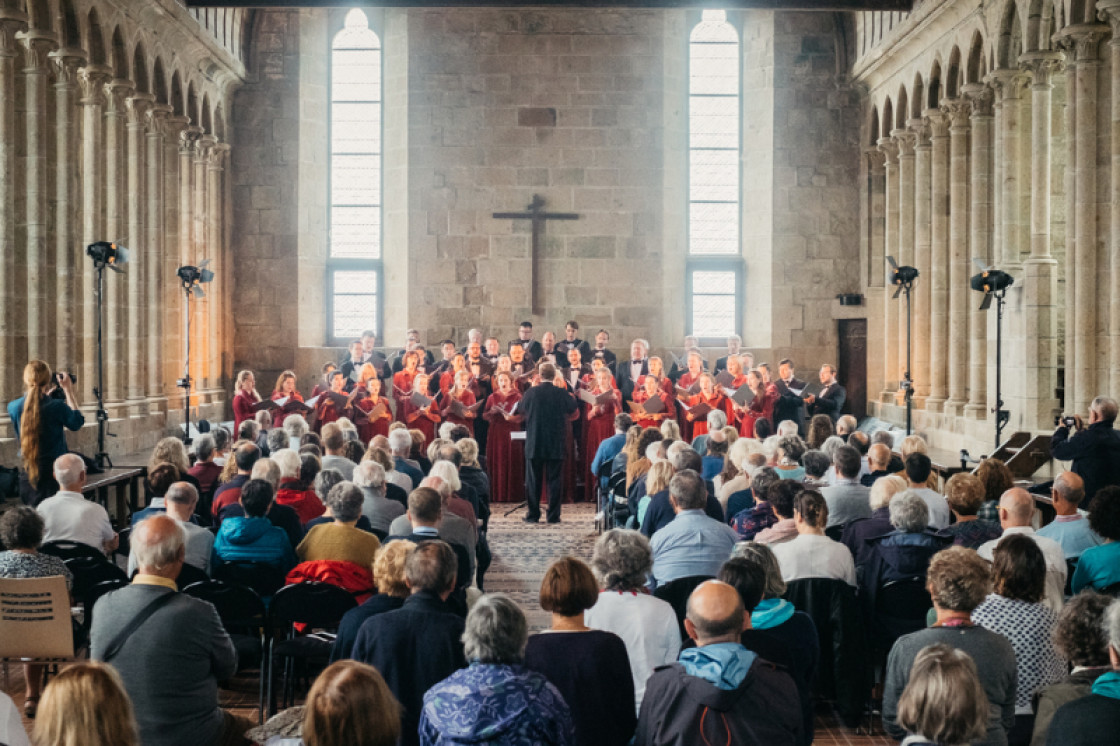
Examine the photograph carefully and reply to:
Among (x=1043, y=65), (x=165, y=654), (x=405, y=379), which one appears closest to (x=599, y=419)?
(x=405, y=379)

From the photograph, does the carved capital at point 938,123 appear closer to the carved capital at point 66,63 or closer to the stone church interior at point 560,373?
the stone church interior at point 560,373

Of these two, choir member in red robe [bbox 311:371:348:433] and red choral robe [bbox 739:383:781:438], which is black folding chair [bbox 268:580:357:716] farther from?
red choral robe [bbox 739:383:781:438]

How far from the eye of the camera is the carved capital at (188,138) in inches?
619

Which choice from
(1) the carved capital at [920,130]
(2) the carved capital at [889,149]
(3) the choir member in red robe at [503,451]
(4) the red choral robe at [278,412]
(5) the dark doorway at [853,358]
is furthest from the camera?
(5) the dark doorway at [853,358]

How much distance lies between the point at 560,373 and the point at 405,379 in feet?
8.25

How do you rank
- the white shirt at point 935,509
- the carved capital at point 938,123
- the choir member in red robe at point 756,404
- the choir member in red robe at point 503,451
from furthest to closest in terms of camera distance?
the carved capital at point 938,123 < the choir member in red robe at point 756,404 < the choir member in red robe at point 503,451 < the white shirt at point 935,509

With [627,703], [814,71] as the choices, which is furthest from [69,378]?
[814,71]

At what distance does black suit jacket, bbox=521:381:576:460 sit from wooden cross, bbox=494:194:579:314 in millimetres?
5651

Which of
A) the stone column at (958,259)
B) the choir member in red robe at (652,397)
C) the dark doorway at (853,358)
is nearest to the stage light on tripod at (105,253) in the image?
the choir member in red robe at (652,397)

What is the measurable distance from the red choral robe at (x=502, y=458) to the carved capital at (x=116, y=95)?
555 centimetres

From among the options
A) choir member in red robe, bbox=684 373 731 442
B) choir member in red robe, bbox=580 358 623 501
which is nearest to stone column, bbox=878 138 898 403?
choir member in red robe, bbox=684 373 731 442

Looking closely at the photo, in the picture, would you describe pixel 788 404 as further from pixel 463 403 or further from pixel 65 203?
pixel 65 203

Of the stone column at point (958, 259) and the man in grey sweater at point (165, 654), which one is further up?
the stone column at point (958, 259)

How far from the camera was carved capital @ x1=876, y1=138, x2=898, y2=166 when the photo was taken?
650 inches
